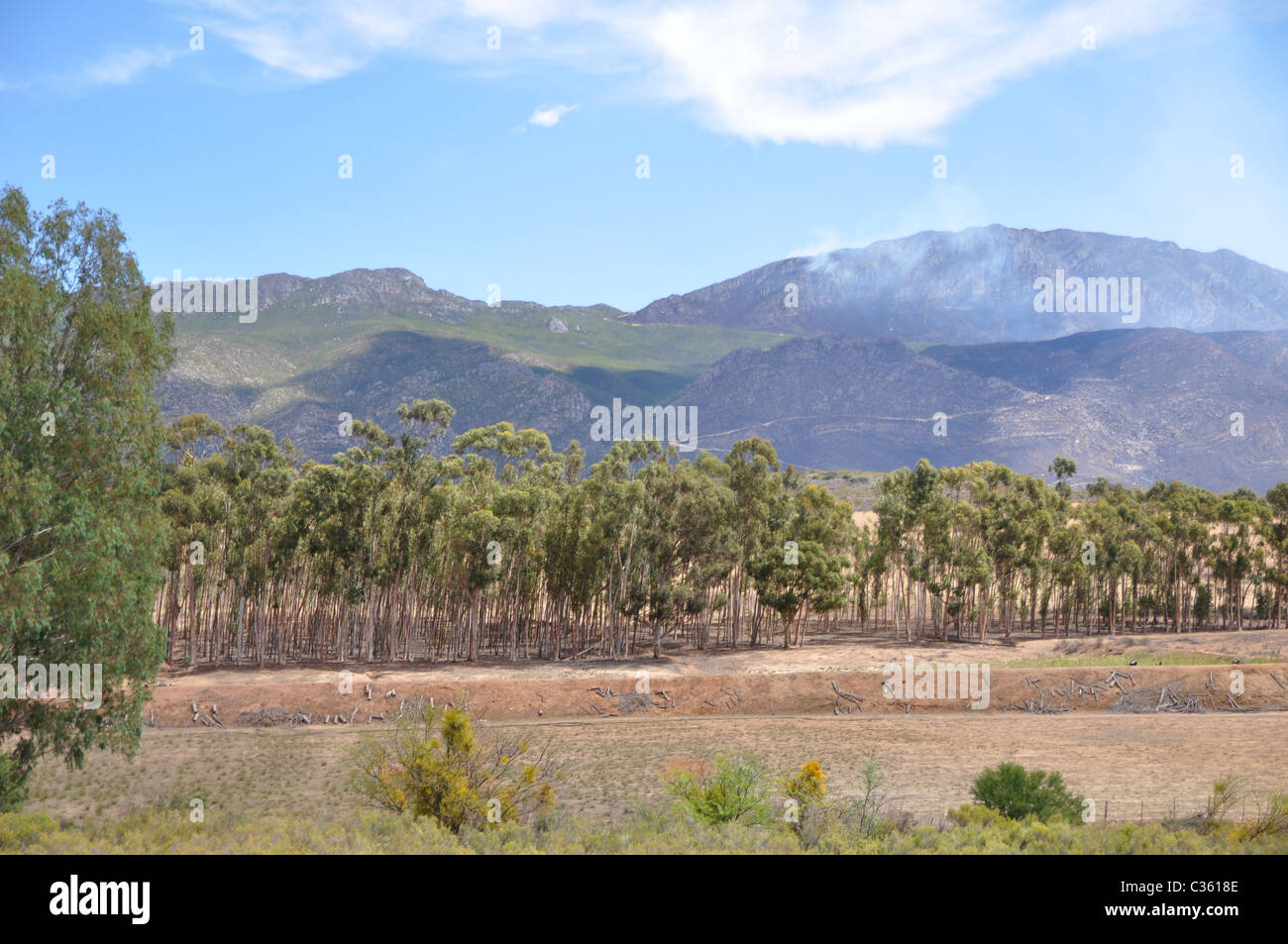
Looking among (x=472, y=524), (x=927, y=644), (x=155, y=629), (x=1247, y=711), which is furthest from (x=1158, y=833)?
(x=927, y=644)

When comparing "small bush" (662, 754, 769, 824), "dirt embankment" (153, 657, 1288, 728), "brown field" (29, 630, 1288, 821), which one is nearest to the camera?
"small bush" (662, 754, 769, 824)

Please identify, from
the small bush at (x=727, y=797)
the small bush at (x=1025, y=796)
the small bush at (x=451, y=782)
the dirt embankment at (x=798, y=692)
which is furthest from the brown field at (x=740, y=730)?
the small bush at (x=451, y=782)

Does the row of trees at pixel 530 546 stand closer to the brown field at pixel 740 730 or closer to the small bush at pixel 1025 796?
the brown field at pixel 740 730

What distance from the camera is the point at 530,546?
47.6 meters

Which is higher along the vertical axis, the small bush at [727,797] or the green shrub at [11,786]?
the green shrub at [11,786]

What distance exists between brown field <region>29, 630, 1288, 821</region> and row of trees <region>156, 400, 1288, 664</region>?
4.07 metres

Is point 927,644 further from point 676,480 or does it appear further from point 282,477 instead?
point 282,477

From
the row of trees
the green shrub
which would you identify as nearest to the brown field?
the green shrub

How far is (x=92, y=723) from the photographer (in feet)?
61.1

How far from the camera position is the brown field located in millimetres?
24766

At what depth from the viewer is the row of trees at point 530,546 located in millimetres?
44906

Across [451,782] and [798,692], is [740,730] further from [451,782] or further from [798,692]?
[451,782]

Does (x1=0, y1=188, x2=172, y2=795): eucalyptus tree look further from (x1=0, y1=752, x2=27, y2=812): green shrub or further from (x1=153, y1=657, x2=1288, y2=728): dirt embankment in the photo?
(x1=153, y1=657, x2=1288, y2=728): dirt embankment

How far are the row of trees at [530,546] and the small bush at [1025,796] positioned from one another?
26.2m
